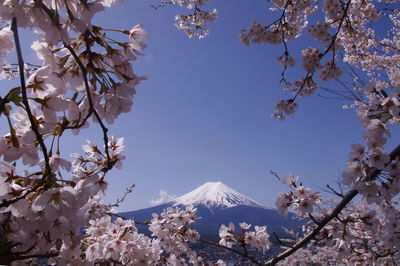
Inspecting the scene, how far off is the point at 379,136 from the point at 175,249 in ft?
11.3

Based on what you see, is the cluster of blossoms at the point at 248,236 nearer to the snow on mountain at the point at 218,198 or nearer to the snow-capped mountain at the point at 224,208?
the snow-capped mountain at the point at 224,208

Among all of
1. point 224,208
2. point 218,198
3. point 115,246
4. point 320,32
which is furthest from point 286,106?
point 218,198

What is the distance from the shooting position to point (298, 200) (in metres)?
3.04

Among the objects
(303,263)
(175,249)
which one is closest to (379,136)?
(175,249)

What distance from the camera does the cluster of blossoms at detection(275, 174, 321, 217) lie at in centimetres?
300

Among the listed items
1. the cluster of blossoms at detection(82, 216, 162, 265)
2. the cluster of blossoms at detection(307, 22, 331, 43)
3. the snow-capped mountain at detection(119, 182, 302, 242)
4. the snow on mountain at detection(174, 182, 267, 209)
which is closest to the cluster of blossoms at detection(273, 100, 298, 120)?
the cluster of blossoms at detection(307, 22, 331, 43)

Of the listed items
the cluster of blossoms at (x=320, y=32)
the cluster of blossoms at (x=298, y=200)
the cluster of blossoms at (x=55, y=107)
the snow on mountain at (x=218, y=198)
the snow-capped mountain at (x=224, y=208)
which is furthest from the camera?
the snow on mountain at (x=218, y=198)

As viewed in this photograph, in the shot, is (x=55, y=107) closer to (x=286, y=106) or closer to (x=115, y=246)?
(x=115, y=246)

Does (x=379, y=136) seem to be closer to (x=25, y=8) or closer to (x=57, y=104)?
(x=57, y=104)

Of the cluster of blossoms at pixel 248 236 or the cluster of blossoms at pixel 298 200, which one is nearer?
the cluster of blossoms at pixel 298 200

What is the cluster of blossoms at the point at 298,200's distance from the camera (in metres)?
3.00

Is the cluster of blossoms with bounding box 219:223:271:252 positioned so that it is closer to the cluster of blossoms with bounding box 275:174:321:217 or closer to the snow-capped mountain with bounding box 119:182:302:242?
the cluster of blossoms with bounding box 275:174:321:217

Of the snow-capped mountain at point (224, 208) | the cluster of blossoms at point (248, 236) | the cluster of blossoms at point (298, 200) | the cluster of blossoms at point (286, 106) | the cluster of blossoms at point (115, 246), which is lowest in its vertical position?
the cluster of blossoms at point (115, 246)

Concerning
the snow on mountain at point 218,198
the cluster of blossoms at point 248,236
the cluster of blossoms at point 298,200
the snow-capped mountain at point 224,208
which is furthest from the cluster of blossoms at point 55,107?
the snow on mountain at point 218,198
